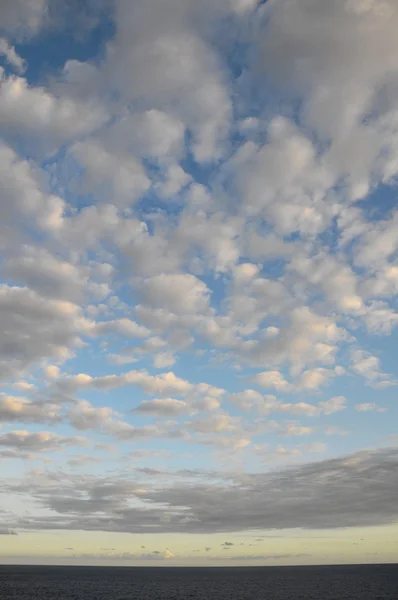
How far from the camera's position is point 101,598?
187m

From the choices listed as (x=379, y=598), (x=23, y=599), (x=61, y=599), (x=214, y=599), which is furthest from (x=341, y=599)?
(x=23, y=599)

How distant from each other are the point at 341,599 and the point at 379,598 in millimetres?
15158

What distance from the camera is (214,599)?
615 ft

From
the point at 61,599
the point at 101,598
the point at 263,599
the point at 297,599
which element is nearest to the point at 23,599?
the point at 61,599

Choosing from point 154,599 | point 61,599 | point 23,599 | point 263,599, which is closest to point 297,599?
point 263,599

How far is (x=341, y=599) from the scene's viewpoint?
184 metres

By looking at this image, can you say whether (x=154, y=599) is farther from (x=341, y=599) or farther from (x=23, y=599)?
(x=341, y=599)

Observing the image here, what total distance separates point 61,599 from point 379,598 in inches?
5086

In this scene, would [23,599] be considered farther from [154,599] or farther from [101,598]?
[154,599]

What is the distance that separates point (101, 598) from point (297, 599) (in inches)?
3230

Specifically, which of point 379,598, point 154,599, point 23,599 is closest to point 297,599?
point 379,598

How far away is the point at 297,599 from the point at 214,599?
113ft

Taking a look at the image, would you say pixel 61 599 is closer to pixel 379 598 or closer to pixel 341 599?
pixel 341 599

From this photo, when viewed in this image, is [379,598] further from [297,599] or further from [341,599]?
[297,599]
